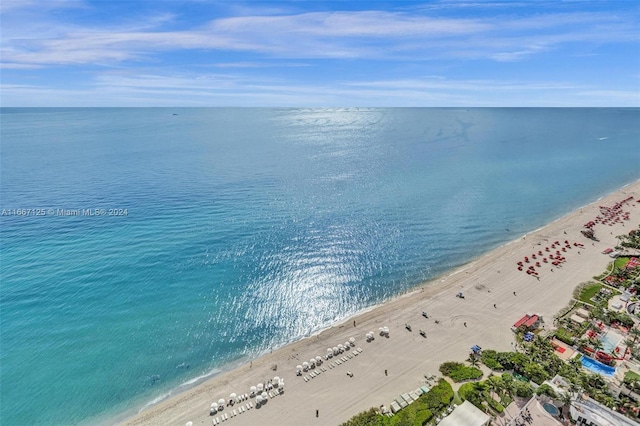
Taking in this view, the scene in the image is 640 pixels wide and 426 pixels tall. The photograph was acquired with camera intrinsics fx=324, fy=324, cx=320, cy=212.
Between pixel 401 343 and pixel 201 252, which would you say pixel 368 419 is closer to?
pixel 401 343

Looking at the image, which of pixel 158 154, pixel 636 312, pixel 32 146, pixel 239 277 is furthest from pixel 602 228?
pixel 32 146

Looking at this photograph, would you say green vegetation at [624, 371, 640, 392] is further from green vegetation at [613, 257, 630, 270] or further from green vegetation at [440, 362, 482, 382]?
green vegetation at [613, 257, 630, 270]

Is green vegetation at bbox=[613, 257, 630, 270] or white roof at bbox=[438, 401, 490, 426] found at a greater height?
green vegetation at bbox=[613, 257, 630, 270]

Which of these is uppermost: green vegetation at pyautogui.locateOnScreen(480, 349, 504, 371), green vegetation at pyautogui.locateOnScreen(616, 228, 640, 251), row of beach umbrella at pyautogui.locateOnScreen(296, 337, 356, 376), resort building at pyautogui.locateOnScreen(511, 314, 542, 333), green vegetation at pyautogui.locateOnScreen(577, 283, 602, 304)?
green vegetation at pyautogui.locateOnScreen(616, 228, 640, 251)

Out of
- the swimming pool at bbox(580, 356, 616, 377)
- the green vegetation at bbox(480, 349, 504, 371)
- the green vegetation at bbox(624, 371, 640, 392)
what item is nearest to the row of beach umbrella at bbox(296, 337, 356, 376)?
the green vegetation at bbox(480, 349, 504, 371)

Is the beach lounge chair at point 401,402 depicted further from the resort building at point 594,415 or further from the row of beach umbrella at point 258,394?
the resort building at point 594,415

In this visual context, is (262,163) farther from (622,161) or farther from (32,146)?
(622,161)
